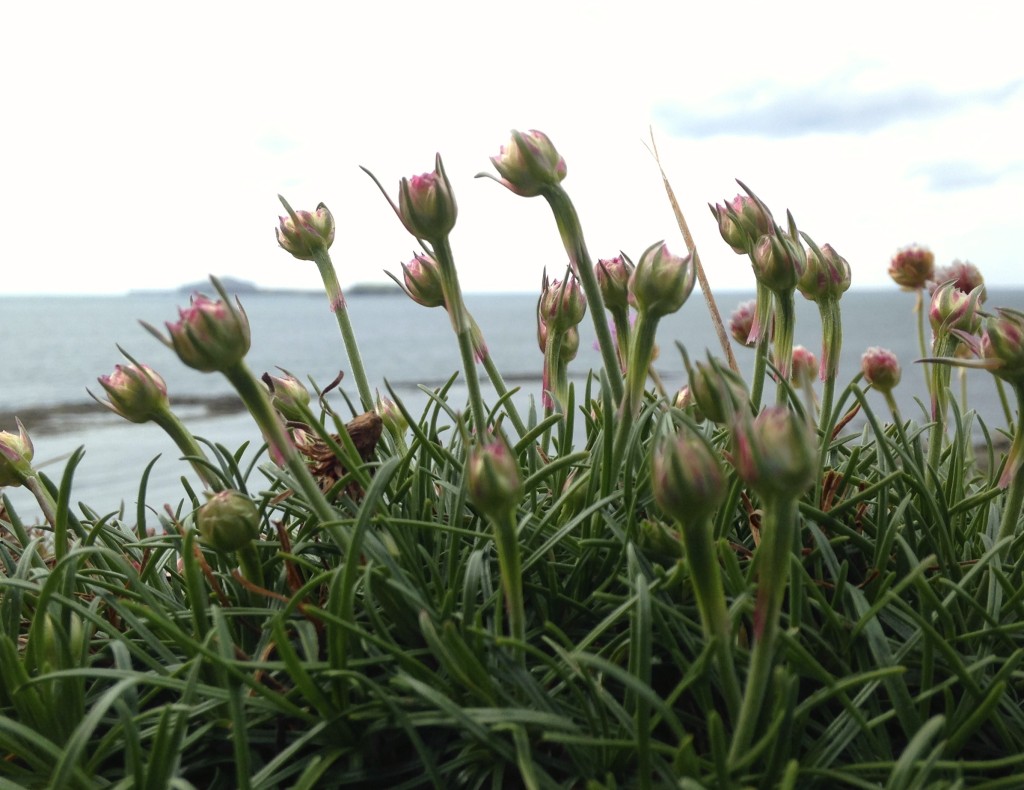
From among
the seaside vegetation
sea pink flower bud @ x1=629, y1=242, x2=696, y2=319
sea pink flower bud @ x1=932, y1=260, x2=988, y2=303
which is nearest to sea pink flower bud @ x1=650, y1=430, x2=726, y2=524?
the seaside vegetation

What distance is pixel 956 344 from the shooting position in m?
0.71

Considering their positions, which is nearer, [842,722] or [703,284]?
[842,722]

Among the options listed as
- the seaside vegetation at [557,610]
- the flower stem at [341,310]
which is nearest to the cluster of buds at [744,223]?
the seaside vegetation at [557,610]

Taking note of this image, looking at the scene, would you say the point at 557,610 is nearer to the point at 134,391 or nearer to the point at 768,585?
the point at 768,585

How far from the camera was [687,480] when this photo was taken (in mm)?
304

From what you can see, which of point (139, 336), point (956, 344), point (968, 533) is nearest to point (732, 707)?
point (968, 533)

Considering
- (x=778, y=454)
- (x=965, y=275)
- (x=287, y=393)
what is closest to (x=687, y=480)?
(x=778, y=454)

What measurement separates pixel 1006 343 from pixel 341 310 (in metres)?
0.51

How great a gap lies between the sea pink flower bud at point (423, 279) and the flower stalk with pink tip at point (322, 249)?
0.07 m

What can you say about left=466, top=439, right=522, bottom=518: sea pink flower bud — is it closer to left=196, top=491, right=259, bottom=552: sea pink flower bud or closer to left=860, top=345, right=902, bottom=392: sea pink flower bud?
left=196, top=491, right=259, bottom=552: sea pink flower bud

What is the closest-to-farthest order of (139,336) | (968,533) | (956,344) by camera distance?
(968,533), (956,344), (139,336)

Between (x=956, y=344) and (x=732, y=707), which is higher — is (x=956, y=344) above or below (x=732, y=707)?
above

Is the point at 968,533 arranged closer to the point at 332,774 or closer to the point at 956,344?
the point at 956,344

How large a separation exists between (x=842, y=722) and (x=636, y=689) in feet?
0.40
